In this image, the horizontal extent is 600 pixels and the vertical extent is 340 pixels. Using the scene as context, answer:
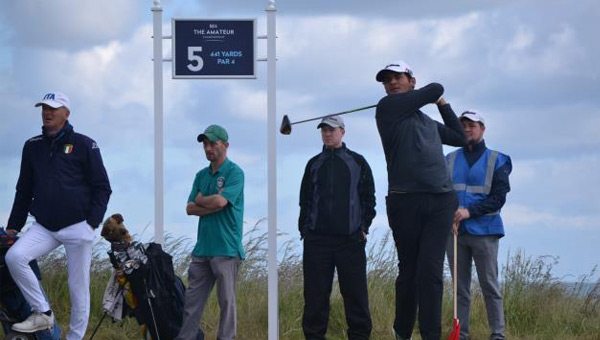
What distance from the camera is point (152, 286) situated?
36.6 feet

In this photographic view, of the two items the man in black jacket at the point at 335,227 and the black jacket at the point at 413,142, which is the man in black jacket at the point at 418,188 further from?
the man in black jacket at the point at 335,227

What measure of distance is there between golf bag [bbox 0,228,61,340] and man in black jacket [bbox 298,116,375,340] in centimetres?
256

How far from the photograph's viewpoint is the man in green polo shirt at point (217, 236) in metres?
11.2

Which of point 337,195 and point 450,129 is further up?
point 450,129

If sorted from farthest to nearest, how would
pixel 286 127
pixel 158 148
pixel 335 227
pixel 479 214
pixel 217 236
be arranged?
pixel 158 148, pixel 479 214, pixel 286 127, pixel 335 227, pixel 217 236

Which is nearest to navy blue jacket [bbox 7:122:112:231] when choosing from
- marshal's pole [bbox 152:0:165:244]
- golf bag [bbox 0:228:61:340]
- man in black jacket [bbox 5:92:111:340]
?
man in black jacket [bbox 5:92:111:340]

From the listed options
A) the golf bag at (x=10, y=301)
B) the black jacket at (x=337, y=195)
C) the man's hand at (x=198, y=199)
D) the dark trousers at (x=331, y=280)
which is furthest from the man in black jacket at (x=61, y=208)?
the dark trousers at (x=331, y=280)

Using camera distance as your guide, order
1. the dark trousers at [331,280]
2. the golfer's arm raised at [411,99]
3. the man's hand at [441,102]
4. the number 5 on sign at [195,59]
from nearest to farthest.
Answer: the golfer's arm raised at [411,99] < the man's hand at [441,102] < the dark trousers at [331,280] < the number 5 on sign at [195,59]

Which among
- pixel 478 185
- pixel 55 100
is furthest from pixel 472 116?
pixel 55 100

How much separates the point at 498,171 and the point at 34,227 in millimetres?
4650

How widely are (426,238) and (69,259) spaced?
344cm

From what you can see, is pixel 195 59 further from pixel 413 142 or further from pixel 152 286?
pixel 413 142

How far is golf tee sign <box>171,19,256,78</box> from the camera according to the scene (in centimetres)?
1220

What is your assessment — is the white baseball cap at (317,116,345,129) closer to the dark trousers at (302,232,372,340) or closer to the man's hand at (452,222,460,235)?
the dark trousers at (302,232,372,340)
